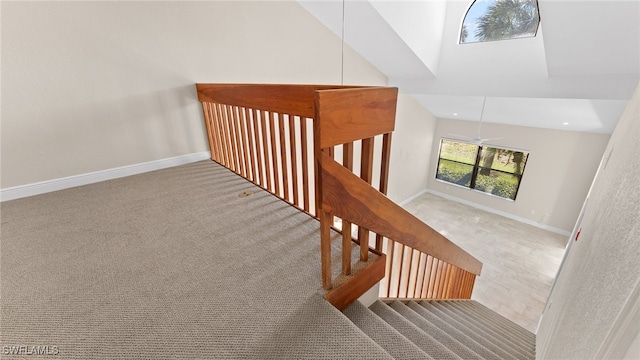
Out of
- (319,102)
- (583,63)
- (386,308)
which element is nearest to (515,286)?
(583,63)

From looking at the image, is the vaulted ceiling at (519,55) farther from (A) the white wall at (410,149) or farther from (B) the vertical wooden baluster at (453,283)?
(B) the vertical wooden baluster at (453,283)

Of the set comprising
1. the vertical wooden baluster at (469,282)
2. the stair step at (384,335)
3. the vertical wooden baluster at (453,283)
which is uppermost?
the stair step at (384,335)

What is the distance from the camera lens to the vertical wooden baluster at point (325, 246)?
3.52 feet

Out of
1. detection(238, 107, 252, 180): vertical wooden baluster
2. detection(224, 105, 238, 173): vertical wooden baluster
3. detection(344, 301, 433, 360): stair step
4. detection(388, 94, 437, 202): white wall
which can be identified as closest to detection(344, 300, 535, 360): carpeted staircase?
detection(344, 301, 433, 360): stair step

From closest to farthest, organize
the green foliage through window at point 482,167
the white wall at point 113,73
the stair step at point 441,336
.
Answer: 1. the stair step at point 441,336
2. the white wall at point 113,73
3. the green foliage through window at point 482,167

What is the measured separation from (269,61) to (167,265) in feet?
8.60

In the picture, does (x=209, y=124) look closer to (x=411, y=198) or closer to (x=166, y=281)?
(x=166, y=281)

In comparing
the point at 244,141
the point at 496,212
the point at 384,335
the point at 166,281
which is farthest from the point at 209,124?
the point at 496,212

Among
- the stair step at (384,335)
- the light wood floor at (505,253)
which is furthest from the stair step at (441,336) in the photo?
the light wood floor at (505,253)

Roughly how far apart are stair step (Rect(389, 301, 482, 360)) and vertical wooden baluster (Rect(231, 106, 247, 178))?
1.79 meters

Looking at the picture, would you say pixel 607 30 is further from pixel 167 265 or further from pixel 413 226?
pixel 167 265

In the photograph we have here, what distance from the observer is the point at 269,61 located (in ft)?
10.3

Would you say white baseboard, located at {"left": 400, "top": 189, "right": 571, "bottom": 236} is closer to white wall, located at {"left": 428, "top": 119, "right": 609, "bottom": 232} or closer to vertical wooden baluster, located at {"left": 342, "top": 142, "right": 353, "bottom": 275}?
white wall, located at {"left": 428, "top": 119, "right": 609, "bottom": 232}

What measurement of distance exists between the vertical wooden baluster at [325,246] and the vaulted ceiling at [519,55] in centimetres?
279
